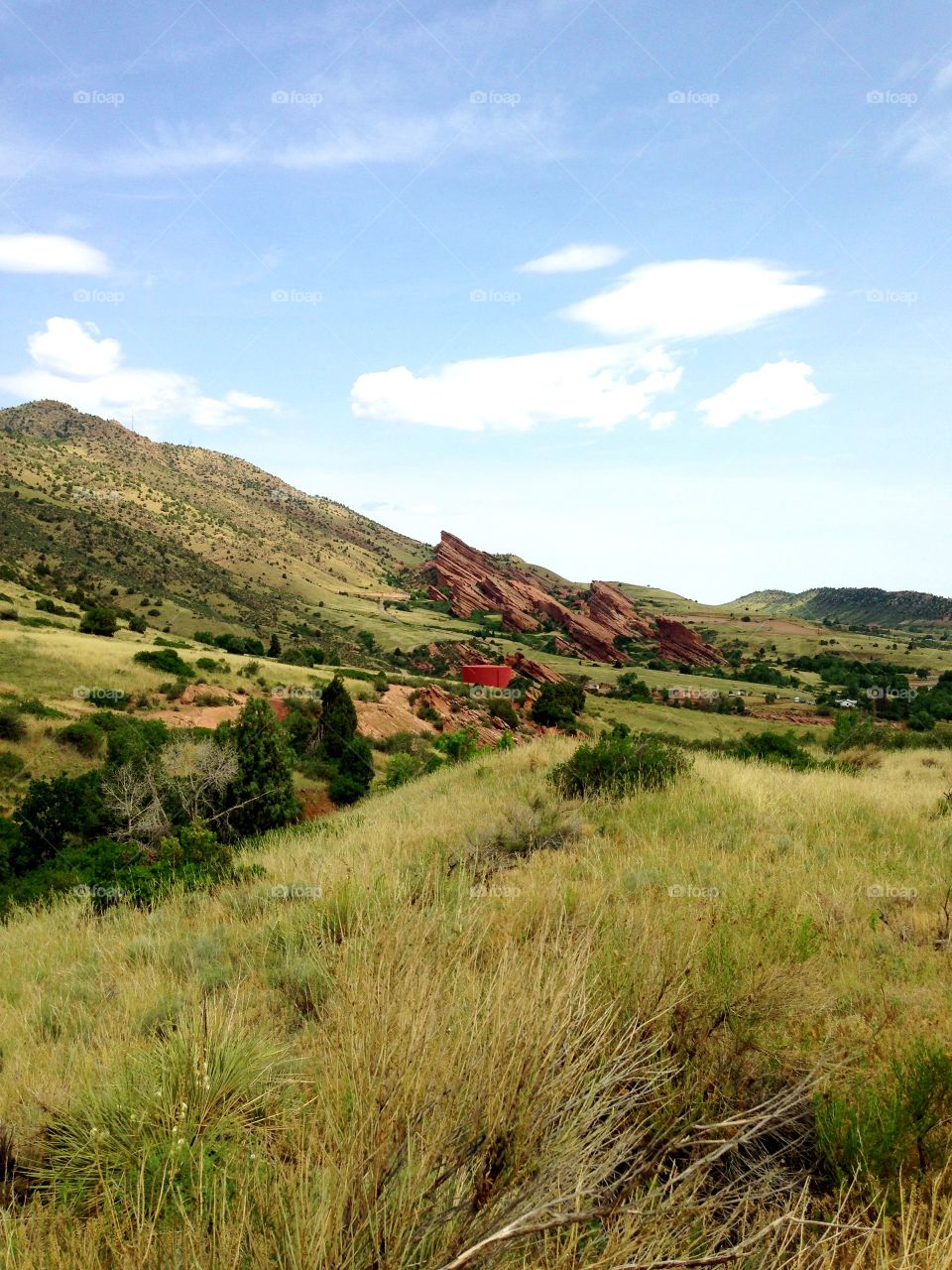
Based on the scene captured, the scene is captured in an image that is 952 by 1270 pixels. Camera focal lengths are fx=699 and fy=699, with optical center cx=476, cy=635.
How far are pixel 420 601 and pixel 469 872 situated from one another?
5196 inches

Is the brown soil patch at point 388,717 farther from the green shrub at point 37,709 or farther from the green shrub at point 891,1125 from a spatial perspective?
the green shrub at point 891,1125

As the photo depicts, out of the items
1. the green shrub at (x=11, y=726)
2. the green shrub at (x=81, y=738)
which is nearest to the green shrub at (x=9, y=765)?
the green shrub at (x=11, y=726)

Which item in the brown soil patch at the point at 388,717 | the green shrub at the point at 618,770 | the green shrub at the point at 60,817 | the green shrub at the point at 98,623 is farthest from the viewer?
the green shrub at the point at 98,623

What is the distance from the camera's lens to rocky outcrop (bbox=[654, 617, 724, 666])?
404 feet

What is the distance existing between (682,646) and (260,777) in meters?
113

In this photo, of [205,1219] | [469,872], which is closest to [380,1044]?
[205,1219]

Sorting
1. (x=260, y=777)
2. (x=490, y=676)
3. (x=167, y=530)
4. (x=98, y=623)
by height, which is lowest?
(x=260, y=777)

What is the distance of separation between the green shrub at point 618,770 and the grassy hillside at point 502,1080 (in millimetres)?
3745

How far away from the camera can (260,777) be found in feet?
78.2

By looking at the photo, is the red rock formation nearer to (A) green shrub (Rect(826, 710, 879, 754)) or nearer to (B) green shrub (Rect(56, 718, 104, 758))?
(A) green shrub (Rect(826, 710, 879, 754))

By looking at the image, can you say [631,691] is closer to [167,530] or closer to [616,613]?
[167,530]

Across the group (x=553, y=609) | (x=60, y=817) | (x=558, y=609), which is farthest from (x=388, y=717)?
(x=553, y=609)

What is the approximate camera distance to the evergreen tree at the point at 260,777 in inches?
917

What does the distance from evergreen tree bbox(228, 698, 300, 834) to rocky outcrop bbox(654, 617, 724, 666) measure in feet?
336
